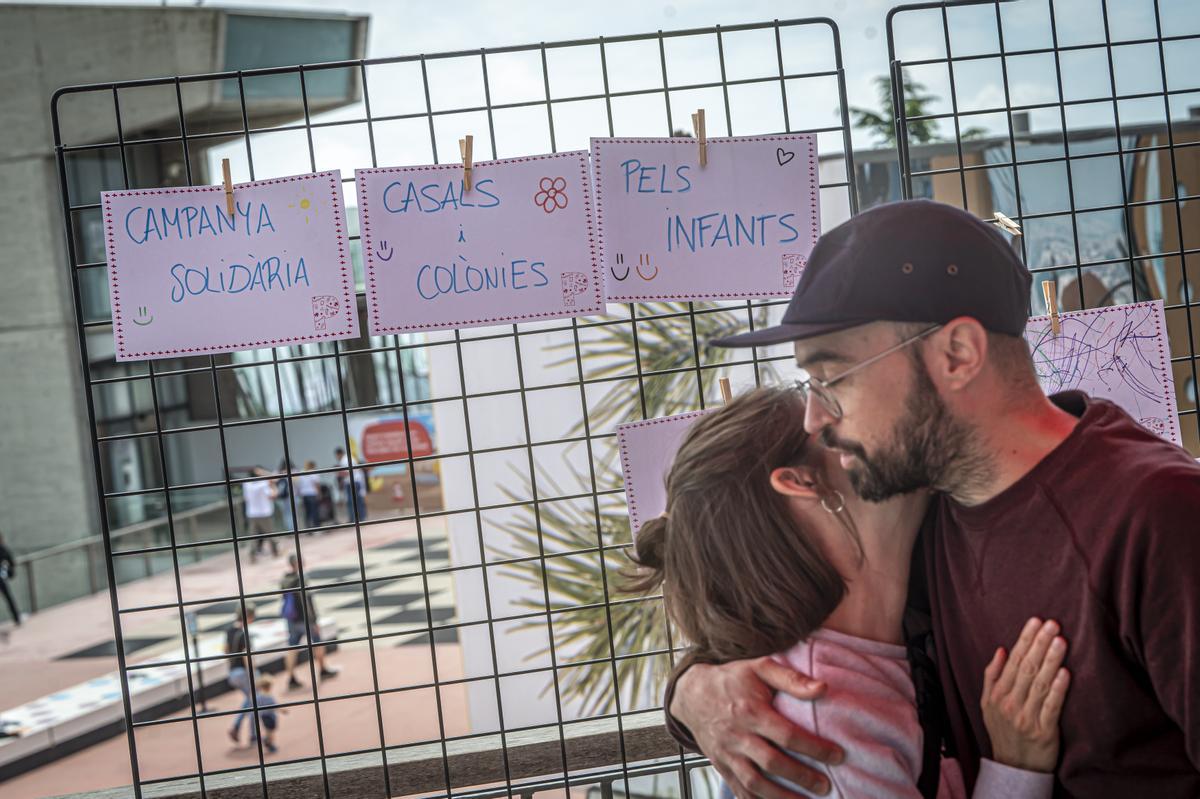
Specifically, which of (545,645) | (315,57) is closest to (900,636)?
(545,645)

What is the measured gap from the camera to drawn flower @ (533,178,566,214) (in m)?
1.56

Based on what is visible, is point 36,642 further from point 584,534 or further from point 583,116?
point 583,116

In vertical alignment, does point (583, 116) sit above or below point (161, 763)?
above

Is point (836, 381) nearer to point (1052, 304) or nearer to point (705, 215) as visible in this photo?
point (705, 215)

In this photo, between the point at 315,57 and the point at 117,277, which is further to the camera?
the point at 315,57

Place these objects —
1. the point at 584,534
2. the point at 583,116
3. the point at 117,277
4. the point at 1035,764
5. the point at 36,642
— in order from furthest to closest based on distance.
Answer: the point at 36,642
the point at 584,534
the point at 583,116
the point at 117,277
the point at 1035,764

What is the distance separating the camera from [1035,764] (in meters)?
1.12

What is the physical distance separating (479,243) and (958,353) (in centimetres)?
76

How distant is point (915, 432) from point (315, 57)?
55.1 ft

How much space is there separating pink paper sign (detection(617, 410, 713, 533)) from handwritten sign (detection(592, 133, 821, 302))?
0.72 feet

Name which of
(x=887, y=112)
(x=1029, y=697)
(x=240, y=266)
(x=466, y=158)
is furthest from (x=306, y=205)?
(x=887, y=112)

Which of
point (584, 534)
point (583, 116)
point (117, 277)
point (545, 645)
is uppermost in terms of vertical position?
point (583, 116)

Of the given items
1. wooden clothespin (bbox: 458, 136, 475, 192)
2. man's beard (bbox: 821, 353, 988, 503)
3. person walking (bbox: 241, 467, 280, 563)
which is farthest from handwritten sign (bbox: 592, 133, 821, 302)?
person walking (bbox: 241, 467, 280, 563)

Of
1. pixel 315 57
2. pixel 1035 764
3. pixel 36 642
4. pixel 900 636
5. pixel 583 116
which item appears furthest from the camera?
pixel 315 57
